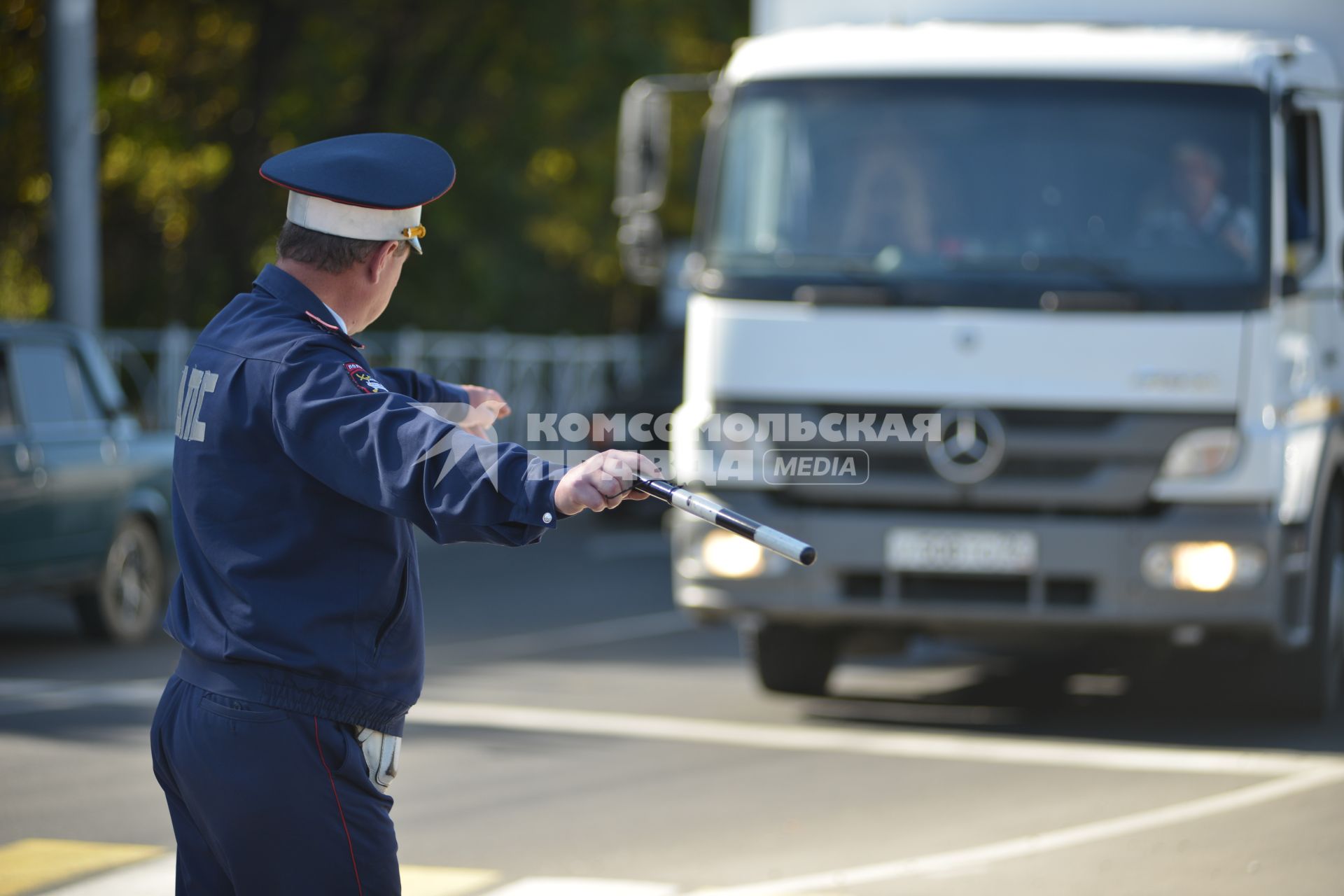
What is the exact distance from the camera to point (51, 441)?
37.9 feet

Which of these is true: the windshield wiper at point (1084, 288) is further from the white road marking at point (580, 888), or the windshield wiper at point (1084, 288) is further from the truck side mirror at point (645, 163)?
the white road marking at point (580, 888)

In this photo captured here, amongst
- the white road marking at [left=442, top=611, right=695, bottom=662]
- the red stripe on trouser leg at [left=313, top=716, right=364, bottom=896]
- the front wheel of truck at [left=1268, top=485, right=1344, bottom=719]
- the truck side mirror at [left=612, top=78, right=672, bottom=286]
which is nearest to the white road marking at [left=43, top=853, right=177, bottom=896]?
the red stripe on trouser leg at [left=313, top=716, right=364, bottom=896]

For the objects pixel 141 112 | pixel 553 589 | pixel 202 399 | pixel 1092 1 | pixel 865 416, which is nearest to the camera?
pixel 202 399

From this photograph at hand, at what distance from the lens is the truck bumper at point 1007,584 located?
28.1ft

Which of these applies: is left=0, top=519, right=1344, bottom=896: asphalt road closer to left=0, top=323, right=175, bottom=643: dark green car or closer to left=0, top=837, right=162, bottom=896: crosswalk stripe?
left=0, top=837, right=162, bottom=896: crosswalk stripe

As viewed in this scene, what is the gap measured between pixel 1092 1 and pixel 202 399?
7034mm

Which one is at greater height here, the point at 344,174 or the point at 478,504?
the point at 344,174

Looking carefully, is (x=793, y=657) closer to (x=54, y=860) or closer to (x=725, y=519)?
(x=54, y=860)

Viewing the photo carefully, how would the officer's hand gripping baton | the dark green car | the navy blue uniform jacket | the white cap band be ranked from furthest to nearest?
the dark green car < the white cap band < the navy blue uniform jacket < the officer's hand gripping baton

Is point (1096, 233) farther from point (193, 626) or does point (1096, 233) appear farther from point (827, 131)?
point (193, 626)

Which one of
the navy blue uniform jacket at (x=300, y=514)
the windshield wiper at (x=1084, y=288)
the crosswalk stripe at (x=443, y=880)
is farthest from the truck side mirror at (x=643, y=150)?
the navy blue uniform jacket at (x=300, y=514)

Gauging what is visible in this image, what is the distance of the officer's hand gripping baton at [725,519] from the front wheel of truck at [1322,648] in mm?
6441

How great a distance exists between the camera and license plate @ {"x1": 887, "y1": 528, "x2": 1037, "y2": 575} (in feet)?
28.6

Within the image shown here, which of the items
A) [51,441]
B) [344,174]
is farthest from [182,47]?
[344,174]
